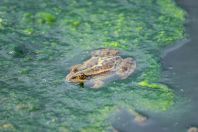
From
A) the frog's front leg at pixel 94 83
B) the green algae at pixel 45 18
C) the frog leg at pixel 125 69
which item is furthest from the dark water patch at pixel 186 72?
the green algae at pixel 45 18

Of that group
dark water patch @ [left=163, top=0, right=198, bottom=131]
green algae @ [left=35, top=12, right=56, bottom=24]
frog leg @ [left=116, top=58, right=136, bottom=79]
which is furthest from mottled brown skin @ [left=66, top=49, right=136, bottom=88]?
green algae @ [left=35, top=12, right=56, bottom=24]

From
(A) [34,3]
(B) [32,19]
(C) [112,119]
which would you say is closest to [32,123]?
(C) [112,119]

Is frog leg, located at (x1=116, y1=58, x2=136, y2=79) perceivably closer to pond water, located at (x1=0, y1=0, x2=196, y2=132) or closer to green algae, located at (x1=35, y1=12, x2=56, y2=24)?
pond water, located at (x1=0, y1=0, x2=196, y2=132)

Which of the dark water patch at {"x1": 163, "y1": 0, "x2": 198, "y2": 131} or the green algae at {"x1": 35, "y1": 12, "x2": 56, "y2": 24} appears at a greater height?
the green algae at {"x1": 35, "y1": 12, "x2": 56, "y2": 24}

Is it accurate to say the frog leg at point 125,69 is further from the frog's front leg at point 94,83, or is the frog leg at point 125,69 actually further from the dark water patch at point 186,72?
the dark water patch at point 186,72

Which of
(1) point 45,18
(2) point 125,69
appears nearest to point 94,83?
(2) point 125,69

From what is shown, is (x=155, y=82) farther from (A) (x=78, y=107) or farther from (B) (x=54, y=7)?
(B) (x=54, y=7)

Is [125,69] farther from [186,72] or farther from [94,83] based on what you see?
[186,72]
